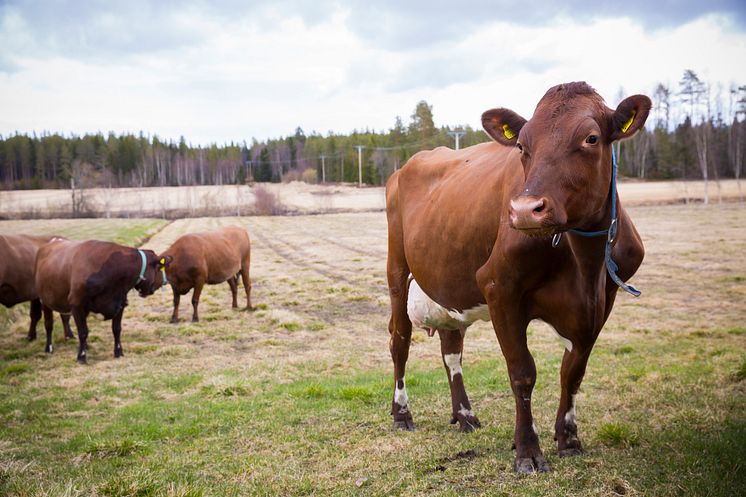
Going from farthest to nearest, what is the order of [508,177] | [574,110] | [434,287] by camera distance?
[434,287] < [508,177] < [574,110]

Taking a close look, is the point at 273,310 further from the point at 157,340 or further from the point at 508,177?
the point at 508,177

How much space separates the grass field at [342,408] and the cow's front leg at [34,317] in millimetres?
319

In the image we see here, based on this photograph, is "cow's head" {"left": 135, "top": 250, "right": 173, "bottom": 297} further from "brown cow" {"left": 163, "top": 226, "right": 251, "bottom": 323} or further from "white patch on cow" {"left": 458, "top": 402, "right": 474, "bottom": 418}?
"white patch on cow" {"left": 458, "top": 402, "right": 474, "bottom": 418}

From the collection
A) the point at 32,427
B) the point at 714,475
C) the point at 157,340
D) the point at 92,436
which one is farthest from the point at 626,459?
the point at 157,340

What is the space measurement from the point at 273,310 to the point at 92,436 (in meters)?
8.12

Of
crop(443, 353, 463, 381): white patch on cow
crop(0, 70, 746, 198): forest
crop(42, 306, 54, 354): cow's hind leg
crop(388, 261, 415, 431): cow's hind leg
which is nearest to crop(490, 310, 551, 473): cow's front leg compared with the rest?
crop(443, 353, 463, 381): white patch on cow

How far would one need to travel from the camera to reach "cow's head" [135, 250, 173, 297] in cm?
1155

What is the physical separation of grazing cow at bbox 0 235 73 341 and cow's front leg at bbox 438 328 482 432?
8.85 meters

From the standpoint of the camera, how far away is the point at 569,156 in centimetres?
323

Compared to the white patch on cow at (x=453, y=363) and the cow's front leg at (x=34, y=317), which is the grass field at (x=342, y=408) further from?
the white patch on cow at (x=453, y=363)

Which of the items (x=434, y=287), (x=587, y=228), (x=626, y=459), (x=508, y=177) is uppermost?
(x=508, y=177)

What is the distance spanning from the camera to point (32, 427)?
6410mm

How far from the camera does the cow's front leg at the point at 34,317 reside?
11766 millimetres

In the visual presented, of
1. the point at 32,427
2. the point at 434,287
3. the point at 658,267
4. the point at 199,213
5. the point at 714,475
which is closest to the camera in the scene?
the point at 714,475
